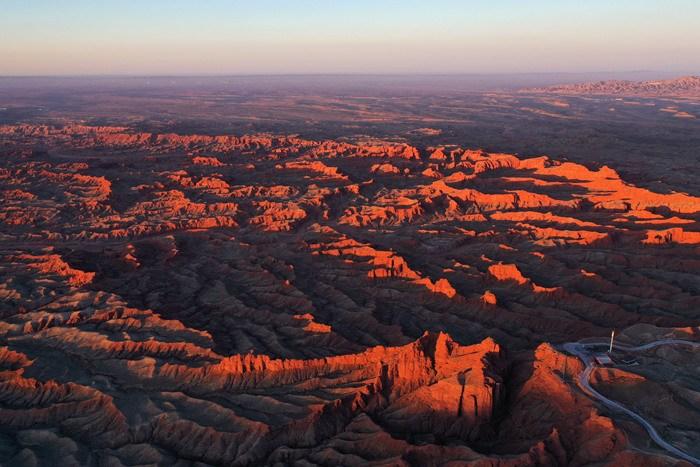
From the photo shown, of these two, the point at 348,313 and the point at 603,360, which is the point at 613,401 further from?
the point at 348,313

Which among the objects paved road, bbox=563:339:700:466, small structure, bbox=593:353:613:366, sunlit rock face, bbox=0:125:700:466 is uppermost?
small structure, bbox=593:353:613:366

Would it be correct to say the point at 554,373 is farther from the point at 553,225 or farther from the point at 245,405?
the point at 553,225

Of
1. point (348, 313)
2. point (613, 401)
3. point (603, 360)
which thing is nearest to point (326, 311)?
point (348, 313)

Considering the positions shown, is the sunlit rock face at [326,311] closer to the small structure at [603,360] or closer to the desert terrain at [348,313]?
the desert terrain at [348,313]

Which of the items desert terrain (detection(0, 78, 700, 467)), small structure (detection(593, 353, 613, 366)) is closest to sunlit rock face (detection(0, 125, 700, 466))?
desert terrain (detection(0, 78, 700, 467))

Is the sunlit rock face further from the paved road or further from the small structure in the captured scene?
the small structure

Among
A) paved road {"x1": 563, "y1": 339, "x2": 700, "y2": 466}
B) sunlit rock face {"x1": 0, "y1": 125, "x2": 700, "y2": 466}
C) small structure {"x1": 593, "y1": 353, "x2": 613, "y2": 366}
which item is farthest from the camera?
small structure {"x1": 593, "y1": 353, "x2": 613, "y2": 366}
